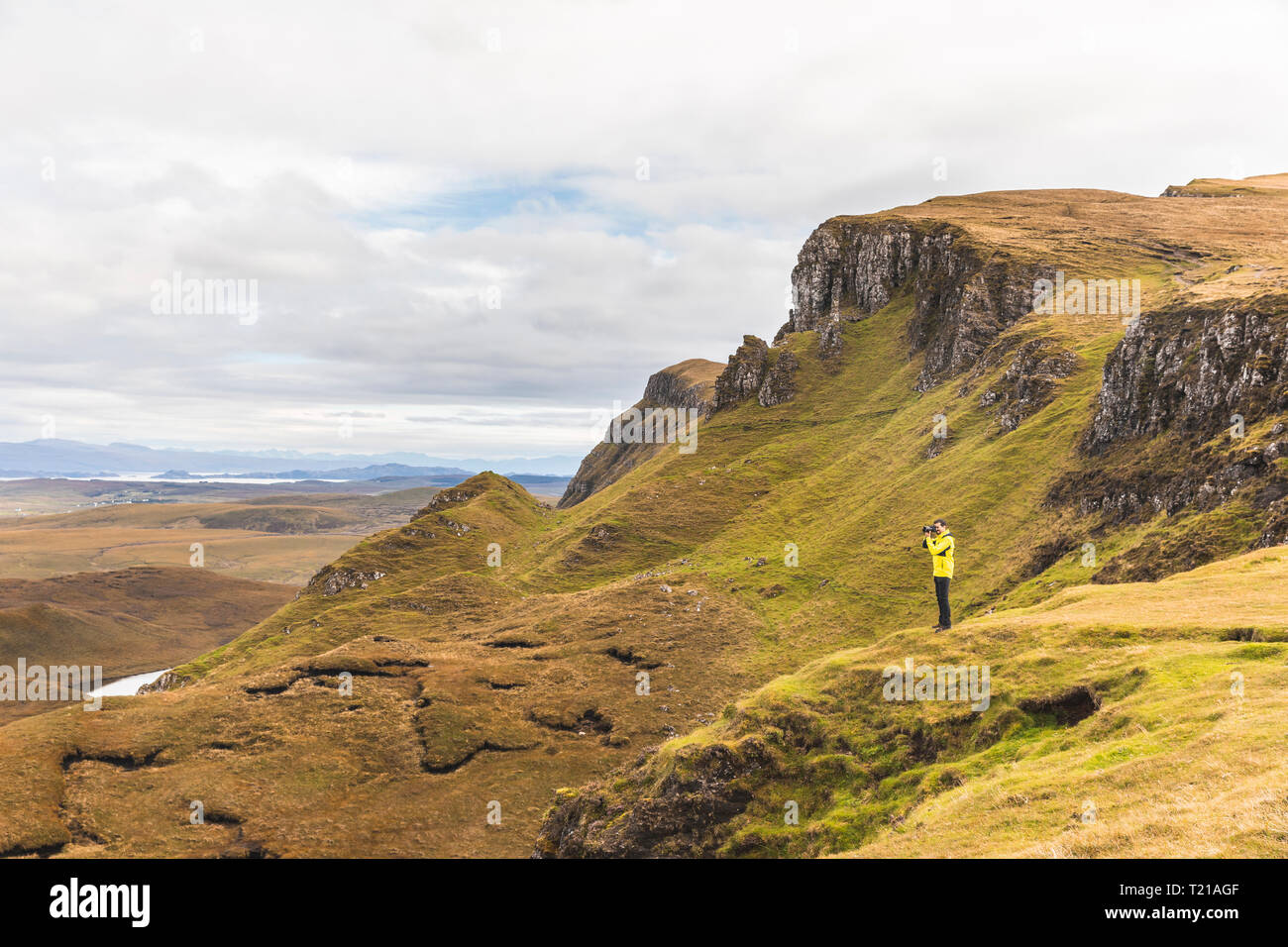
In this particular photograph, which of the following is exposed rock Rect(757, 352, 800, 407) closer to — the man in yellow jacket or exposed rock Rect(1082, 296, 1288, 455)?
exposed rock Rect(1082, 296, 1288, 455)

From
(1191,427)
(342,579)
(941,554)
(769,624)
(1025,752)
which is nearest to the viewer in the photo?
(1025,752)

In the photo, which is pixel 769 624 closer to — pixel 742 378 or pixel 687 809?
pixel 687 809

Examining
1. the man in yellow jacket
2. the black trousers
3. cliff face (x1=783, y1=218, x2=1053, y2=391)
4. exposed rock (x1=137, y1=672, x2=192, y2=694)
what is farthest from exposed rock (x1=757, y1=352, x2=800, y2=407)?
the man in yellow jacket

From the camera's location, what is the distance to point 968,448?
296 feet

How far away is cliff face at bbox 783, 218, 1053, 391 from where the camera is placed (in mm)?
123188

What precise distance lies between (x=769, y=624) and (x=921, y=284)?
321 ft

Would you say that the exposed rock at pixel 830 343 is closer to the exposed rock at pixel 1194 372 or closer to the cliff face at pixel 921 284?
the cliff face at pixel 921 284

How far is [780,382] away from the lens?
155750 millimetres

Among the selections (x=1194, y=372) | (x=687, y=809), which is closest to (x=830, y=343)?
(x=1194, y=372)

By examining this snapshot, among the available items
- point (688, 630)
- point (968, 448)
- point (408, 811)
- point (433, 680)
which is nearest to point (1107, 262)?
point (968, 448)

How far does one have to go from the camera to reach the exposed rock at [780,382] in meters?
154

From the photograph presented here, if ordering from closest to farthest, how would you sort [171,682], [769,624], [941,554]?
[941,554] → [769,624] → [171,682]
